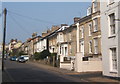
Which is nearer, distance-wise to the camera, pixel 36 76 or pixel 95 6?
pixel 36 76

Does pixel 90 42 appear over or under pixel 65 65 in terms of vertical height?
over

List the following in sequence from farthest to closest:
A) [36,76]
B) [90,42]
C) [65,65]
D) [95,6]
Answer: [90,42] → [65,65] → [95,6] → [36,76]

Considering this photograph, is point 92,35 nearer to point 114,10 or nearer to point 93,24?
point 93,24

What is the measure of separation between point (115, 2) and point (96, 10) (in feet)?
51.9

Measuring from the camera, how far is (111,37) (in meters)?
22.1

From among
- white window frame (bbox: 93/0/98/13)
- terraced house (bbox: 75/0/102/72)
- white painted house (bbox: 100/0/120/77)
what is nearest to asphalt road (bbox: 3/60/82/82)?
white painted house (bbox: 100/0/120/77)

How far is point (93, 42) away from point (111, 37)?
15.7 m

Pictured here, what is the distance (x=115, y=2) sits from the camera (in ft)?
70.3

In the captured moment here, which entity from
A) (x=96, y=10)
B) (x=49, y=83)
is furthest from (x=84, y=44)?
(x=49, y=83)

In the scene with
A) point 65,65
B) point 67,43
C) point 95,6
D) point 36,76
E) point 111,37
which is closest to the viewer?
point 111,37

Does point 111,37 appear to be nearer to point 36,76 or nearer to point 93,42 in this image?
point 36,76

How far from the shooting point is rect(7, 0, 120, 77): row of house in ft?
72.1

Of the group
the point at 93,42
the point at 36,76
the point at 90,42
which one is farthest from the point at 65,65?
the point at 36,76

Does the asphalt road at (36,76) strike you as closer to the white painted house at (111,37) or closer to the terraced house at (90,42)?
the white painted house at (111,37)
